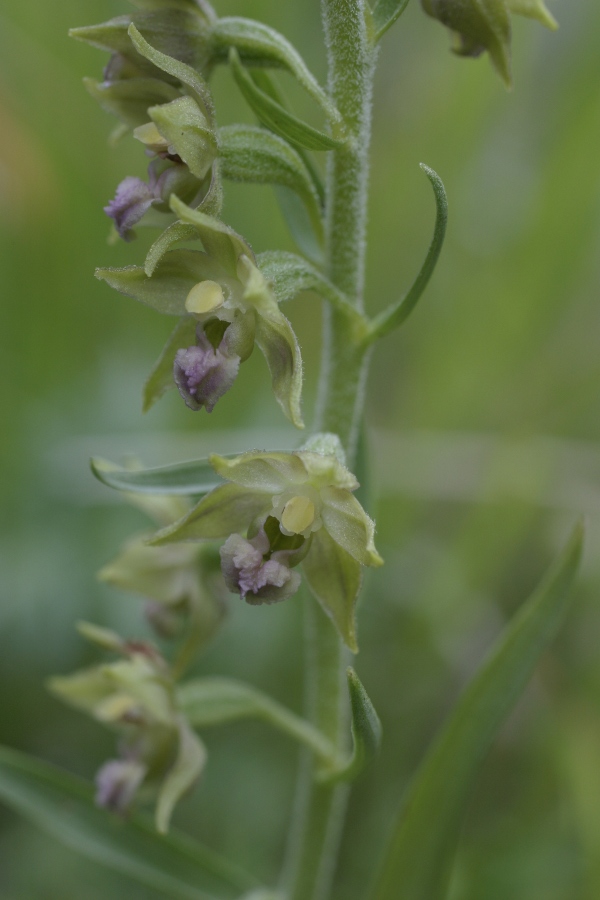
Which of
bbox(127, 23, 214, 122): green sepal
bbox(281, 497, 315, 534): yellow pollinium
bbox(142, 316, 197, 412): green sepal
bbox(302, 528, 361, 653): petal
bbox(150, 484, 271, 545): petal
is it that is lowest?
bbox(302, 528, 361, 653): petal

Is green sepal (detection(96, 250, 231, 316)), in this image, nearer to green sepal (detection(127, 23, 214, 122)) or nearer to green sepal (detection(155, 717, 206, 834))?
green sepal (detection(127, 23, 214, 122))

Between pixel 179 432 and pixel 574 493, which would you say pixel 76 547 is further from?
pixel 574 493

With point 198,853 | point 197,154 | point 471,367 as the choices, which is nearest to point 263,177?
point 197,154

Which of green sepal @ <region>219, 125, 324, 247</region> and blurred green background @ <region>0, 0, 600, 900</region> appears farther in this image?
blurred green background @ <region>0, 0, 600, 900</region>

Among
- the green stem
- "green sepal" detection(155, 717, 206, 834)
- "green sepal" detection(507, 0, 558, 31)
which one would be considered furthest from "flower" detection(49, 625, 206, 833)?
"green sepal" detection(507, 0, 558, 31)

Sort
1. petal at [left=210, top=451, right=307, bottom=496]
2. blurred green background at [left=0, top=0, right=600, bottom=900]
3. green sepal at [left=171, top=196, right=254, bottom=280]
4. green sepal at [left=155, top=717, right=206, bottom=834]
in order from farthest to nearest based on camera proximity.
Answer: blurred green background at [left=0, top=0, right=600, bottom=900] < green sepal at [left=155, top=717, right=206, bottom=834] < petal at [left=210, top=451, right=307, bottom=496] < green sepal at [left=171, top=196, right=254, bottom=280]

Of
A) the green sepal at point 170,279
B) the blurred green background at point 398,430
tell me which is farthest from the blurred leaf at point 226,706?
the green sepal at point 170,279
